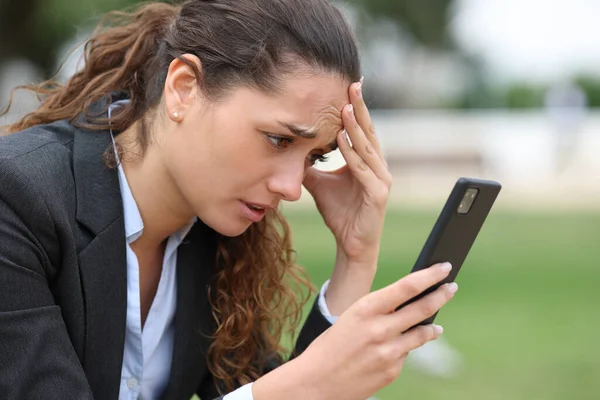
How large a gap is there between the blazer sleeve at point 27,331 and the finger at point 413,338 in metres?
0.85

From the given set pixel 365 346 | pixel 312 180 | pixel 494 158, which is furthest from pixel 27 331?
pixel 494 158

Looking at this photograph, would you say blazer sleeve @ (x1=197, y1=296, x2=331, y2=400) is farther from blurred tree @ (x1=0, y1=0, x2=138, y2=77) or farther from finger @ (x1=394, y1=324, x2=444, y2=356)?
blurred tree @ (x1=0, y1=0, x2=138, y2=77)

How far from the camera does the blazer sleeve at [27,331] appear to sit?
2355mm

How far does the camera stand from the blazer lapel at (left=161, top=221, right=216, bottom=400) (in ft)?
9.82

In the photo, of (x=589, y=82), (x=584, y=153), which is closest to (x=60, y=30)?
(x=584, y=153)

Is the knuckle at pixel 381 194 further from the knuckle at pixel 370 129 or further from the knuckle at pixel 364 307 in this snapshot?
the knuckle at pixel 364 307

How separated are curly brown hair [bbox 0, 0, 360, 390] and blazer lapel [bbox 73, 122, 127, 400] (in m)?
0.17

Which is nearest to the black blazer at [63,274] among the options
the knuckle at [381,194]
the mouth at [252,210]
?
the mouth at [252,210]

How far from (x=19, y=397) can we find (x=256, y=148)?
911 millimetres

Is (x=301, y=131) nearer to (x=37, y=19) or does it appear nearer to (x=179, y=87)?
(x=179, y=87)

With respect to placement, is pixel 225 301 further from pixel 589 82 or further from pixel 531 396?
pixel 589 82

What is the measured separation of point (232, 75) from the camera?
260 centimetres

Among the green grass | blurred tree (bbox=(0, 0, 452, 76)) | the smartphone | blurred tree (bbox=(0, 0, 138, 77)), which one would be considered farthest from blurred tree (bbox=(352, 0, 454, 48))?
the smartphone

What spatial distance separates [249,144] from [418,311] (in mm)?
694
